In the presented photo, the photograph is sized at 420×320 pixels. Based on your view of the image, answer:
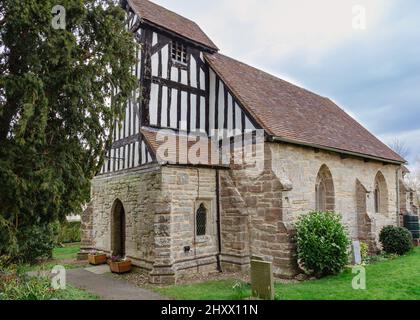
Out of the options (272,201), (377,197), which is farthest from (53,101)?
(377,197)

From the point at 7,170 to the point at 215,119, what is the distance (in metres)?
7.91

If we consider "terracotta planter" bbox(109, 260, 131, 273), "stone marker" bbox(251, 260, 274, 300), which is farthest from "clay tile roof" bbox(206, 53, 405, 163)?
"terracotta planter" bbox(109, 260, 131, 273)

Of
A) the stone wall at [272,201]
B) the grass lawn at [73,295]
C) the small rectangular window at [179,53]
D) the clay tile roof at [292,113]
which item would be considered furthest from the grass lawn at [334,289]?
the small rectangular window at [179,53]

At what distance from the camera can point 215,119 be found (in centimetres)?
1312

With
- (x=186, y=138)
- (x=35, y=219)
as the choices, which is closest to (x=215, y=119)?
(x=186, y=138)

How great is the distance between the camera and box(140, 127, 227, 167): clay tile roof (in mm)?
11039

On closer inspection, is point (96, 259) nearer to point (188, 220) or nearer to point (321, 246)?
point (188, 220)

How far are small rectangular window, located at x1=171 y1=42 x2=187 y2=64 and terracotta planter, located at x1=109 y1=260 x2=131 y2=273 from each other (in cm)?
770

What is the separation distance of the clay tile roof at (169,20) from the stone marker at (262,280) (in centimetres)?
913

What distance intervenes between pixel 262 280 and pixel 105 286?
4.87 m

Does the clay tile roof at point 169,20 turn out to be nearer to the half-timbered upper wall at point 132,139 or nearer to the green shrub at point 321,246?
the half-timbered upper wall at point 132,139

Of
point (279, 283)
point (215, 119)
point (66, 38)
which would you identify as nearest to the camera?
point (66, 38)

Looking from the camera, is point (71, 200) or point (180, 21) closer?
point (71, 200)

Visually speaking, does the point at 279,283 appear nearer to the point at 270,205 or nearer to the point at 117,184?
the point at 270,205
